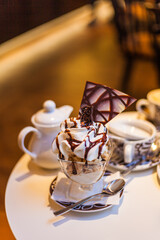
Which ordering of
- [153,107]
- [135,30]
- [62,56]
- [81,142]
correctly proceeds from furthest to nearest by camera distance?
[62,56], [135,30], [153,107], [81,142]

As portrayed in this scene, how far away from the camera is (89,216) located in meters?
0.64

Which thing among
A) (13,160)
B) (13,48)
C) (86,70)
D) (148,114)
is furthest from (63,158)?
(13,48)

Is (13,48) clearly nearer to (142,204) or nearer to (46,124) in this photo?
(46,124)

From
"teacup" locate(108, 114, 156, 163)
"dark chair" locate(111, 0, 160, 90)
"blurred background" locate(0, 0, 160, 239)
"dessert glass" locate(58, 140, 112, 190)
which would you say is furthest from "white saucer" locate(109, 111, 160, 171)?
"dark chair" locate(111, 0, 160, 90)

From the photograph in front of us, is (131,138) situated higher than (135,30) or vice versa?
(135,30)

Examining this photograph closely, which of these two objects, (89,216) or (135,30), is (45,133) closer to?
(89,216)

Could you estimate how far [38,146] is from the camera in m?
0.80

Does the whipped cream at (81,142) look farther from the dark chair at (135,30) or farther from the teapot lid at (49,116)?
the dark chair at (135,30)

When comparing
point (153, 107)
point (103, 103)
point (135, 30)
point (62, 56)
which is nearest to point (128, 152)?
point (103, 103)

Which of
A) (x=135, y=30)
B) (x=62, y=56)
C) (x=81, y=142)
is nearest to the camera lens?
(x=81, y=142)

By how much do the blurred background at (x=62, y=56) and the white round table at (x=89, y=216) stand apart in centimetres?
64

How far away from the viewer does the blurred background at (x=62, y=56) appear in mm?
2110

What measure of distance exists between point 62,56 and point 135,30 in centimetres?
122

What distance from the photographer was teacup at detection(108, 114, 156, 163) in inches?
29.6
